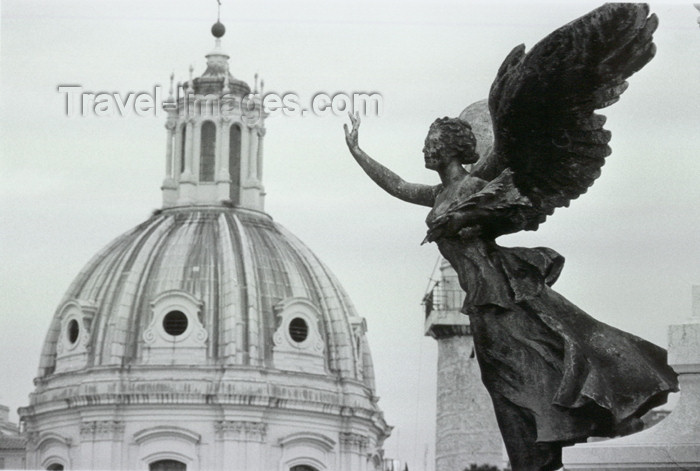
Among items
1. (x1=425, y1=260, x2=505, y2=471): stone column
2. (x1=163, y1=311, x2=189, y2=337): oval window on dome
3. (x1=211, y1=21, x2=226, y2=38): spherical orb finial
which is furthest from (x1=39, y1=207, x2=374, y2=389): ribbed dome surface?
(x1=425, y1=260, x2=505, y2=471): stone column

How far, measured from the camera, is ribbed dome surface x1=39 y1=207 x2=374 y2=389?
80.9 meters

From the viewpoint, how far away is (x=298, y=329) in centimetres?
8162

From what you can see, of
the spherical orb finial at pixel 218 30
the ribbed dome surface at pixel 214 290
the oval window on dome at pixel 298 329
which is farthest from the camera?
the spherical orb finial at pixel 218 30

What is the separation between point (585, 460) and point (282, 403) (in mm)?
71140

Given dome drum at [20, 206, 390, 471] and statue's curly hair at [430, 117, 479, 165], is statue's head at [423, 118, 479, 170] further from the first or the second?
dome drum at [20, 206, 390, 471]

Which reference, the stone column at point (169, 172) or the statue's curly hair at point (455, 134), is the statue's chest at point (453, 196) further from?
the stone column at point (169, 172)

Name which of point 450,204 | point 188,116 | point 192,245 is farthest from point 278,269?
point 450,204

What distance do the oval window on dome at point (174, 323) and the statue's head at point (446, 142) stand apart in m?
70.9

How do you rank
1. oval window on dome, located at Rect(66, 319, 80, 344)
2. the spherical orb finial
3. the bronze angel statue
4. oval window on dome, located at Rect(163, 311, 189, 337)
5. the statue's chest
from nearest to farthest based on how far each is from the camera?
the bronze angel statue
the statue's chest
oval window on dome, located at Rect(163, 311, 189, 337)
oval window on dome, located at Rect(66, 319, 80, 344)
the spherical orb finial

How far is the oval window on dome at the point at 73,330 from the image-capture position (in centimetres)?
8212

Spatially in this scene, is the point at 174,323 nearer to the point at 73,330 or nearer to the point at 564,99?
the point at 73,330

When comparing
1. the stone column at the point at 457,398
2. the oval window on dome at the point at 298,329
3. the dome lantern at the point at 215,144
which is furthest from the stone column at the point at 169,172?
the stone column at the point at 457,398

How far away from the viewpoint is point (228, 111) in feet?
282

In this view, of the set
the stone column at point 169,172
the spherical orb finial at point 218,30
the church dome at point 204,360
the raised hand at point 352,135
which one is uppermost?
the spherical orb finial at point 218,30
